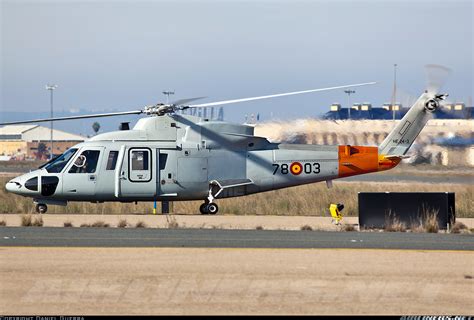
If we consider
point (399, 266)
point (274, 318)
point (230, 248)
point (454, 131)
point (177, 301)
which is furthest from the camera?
point (454, 131)

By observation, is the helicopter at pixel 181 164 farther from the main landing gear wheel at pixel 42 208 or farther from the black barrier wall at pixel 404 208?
the black barrier wall at pixel 404 208

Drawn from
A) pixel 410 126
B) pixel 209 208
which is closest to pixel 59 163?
pixel 209 208

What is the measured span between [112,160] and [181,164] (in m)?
2.01

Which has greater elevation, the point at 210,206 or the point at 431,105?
the point at 431,105

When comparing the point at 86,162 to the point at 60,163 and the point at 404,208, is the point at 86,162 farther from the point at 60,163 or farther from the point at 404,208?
the point at 404,208

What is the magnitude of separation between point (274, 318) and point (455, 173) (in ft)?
117

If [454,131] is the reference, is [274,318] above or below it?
below

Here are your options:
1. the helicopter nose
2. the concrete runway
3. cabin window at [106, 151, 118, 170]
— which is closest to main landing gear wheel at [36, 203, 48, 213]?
the helicopter nose

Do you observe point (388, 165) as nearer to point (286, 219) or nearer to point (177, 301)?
point (286, 219)

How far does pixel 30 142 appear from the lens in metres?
132

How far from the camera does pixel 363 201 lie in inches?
1015

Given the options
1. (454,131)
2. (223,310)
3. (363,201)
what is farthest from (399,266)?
(454,131)

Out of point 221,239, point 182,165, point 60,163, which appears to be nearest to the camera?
point 221,239

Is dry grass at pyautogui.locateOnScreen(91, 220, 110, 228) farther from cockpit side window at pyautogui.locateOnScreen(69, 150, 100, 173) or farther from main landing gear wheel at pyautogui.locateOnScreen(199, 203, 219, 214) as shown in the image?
main landing gear wheel at pyautogui.locateOnScreen(199, 203, 219, 214)
